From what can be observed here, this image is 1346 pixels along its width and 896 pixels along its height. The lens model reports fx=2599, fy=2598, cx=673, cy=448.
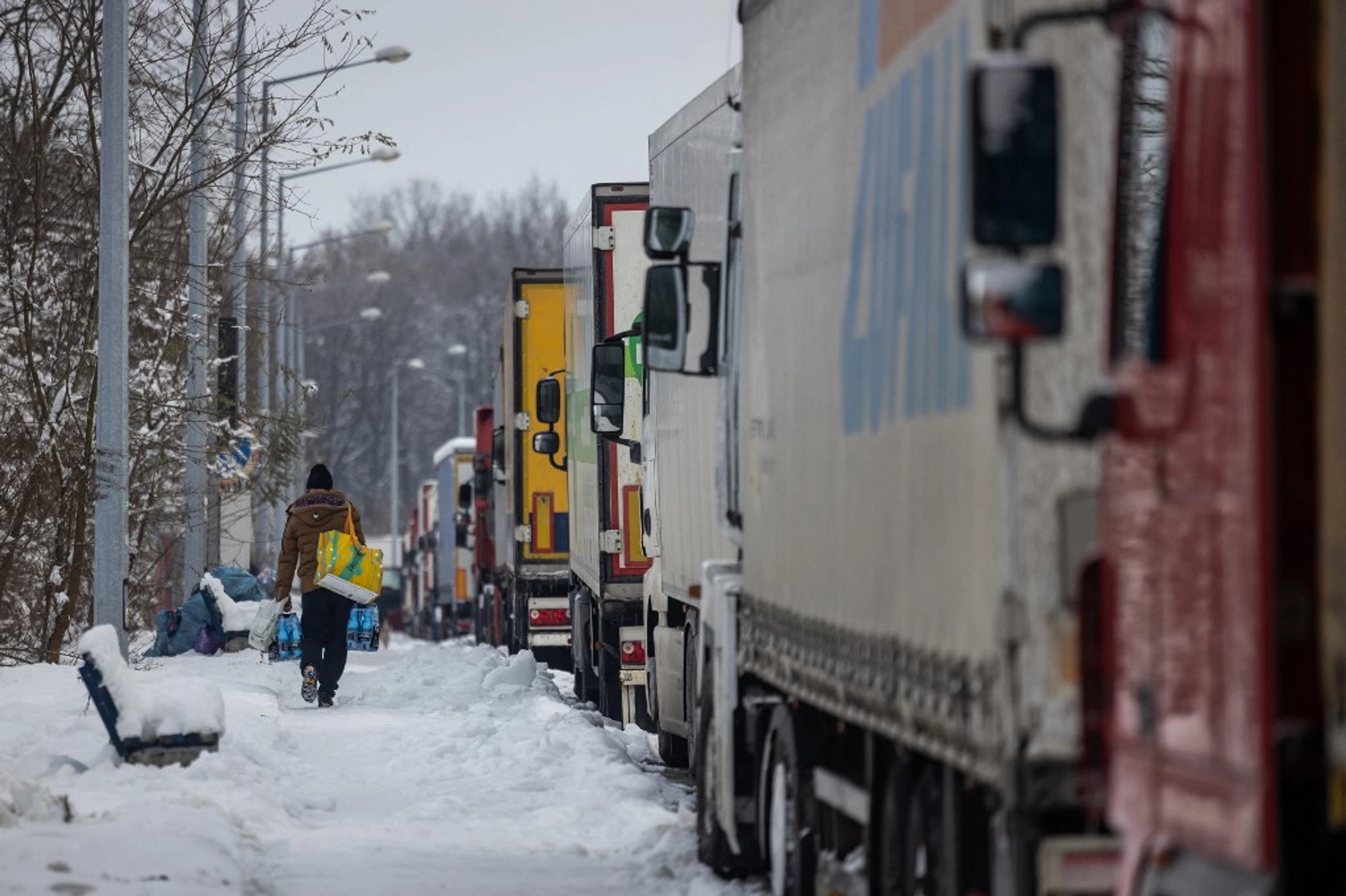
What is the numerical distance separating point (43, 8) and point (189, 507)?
5639 mm

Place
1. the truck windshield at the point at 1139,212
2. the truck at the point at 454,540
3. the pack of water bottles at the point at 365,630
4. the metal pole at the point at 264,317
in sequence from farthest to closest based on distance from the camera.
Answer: the truck at the point at 454,540 → the pack of water bottles at the point at 365,630 → the metal pole at the point at 264,317 → the truck windshield at the point at 1139,212

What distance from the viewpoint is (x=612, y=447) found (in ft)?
62.6

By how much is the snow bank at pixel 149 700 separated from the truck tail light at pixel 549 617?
11793 mm

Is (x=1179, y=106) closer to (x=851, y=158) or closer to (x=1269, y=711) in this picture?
(x=1269, y=711)

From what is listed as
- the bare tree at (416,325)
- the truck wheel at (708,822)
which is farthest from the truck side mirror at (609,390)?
the bare tree at (416,325)

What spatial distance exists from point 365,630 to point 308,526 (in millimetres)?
7832

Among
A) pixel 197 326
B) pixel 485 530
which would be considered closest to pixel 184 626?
pixel 197 326

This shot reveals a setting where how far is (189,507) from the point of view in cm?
2608

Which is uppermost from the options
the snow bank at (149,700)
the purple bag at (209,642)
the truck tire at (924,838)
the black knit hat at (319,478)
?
the black knit hat at (319,478)

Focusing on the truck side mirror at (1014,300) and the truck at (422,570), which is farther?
the truck at (422,570)

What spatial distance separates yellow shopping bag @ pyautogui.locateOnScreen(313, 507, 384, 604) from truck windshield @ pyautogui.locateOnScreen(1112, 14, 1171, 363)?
1436 centimetres

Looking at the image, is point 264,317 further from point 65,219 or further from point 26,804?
point 26,804

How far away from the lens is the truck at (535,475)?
82.2ft

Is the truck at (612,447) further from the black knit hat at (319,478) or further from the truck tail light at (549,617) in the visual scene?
the truck tail light at (549,617)
